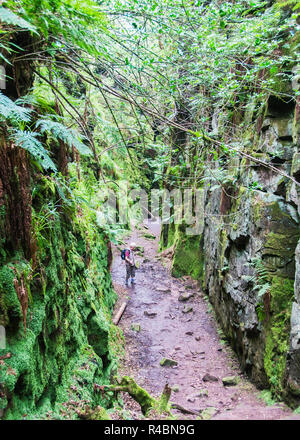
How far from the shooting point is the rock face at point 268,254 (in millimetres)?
5031

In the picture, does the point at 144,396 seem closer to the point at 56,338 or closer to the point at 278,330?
the point at 56,338

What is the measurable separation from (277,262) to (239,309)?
1.87 m

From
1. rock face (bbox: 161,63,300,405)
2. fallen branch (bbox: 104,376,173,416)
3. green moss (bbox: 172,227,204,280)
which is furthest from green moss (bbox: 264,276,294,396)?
green moss (bbox: 172,227,204,280)

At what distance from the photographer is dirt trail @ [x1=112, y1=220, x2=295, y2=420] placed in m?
5.45

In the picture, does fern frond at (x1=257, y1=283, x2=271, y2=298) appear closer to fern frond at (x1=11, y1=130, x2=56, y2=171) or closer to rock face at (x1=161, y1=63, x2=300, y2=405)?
rock face at (x1=161, y1=63, x2=300, y2=405)

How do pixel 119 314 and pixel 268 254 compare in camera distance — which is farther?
pixel 119 314

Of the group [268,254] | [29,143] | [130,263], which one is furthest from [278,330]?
[130,263]

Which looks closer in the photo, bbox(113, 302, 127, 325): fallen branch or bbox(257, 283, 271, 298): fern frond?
bbox(257, 283, 271, 298): fern frond

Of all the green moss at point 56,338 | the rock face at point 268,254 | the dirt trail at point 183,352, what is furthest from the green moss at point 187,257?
the green moss at point 56,338

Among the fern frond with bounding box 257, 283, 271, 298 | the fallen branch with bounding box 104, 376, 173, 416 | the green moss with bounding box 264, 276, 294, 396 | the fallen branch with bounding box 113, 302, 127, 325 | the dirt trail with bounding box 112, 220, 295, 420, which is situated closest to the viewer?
the fallen branch with bounding box 104, 376, 173, 416

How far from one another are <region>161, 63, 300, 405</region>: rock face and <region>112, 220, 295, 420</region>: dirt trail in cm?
52

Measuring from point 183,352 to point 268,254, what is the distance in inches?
154

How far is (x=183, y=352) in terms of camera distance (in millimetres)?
7855

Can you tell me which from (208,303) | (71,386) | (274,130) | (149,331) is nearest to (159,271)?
(208,303)
